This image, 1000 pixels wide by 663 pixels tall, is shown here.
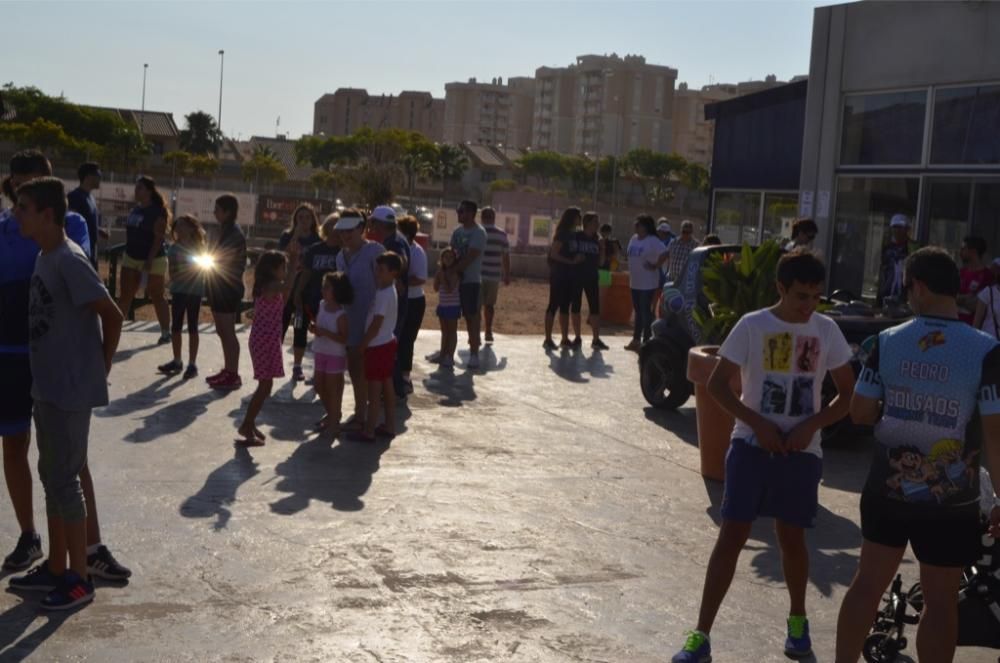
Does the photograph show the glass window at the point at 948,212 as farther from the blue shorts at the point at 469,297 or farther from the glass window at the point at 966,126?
the blue shorts at the point at 469,297

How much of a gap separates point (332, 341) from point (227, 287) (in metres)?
2.03

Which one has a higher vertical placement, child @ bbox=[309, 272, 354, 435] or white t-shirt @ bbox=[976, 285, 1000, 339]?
white t-shirt @ bbox=[976, 285, 1000, 339]

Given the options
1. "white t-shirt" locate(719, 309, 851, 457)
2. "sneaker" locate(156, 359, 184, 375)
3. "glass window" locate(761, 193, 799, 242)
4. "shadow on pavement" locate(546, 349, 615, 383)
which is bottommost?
"shadow on pavement" locate(546, 349, 615, 383)

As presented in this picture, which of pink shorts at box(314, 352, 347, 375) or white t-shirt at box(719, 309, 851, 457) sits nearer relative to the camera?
white t-shirt at box(719, 309, 851, 457)

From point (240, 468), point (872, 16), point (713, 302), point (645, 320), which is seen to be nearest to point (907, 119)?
point (872, 16)

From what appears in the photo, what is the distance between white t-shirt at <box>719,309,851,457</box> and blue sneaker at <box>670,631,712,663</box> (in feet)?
2.68

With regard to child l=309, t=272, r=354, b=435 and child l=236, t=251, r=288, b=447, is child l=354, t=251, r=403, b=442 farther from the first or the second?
child l=236, t=251, r=288, b=447

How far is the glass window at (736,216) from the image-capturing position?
2153cm

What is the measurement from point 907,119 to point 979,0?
1.74m

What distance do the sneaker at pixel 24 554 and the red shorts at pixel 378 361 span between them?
3.61m

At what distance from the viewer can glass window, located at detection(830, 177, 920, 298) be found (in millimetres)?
16297

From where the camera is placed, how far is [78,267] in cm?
541

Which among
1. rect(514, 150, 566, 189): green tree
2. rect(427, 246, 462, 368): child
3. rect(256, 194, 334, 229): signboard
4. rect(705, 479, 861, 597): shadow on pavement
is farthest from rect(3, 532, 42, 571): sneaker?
rect(514, 150, 566, 189): green tree

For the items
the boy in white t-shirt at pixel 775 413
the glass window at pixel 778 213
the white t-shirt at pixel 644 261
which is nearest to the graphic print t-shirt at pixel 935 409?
the boy in white t-shirt at pixel 775 413
